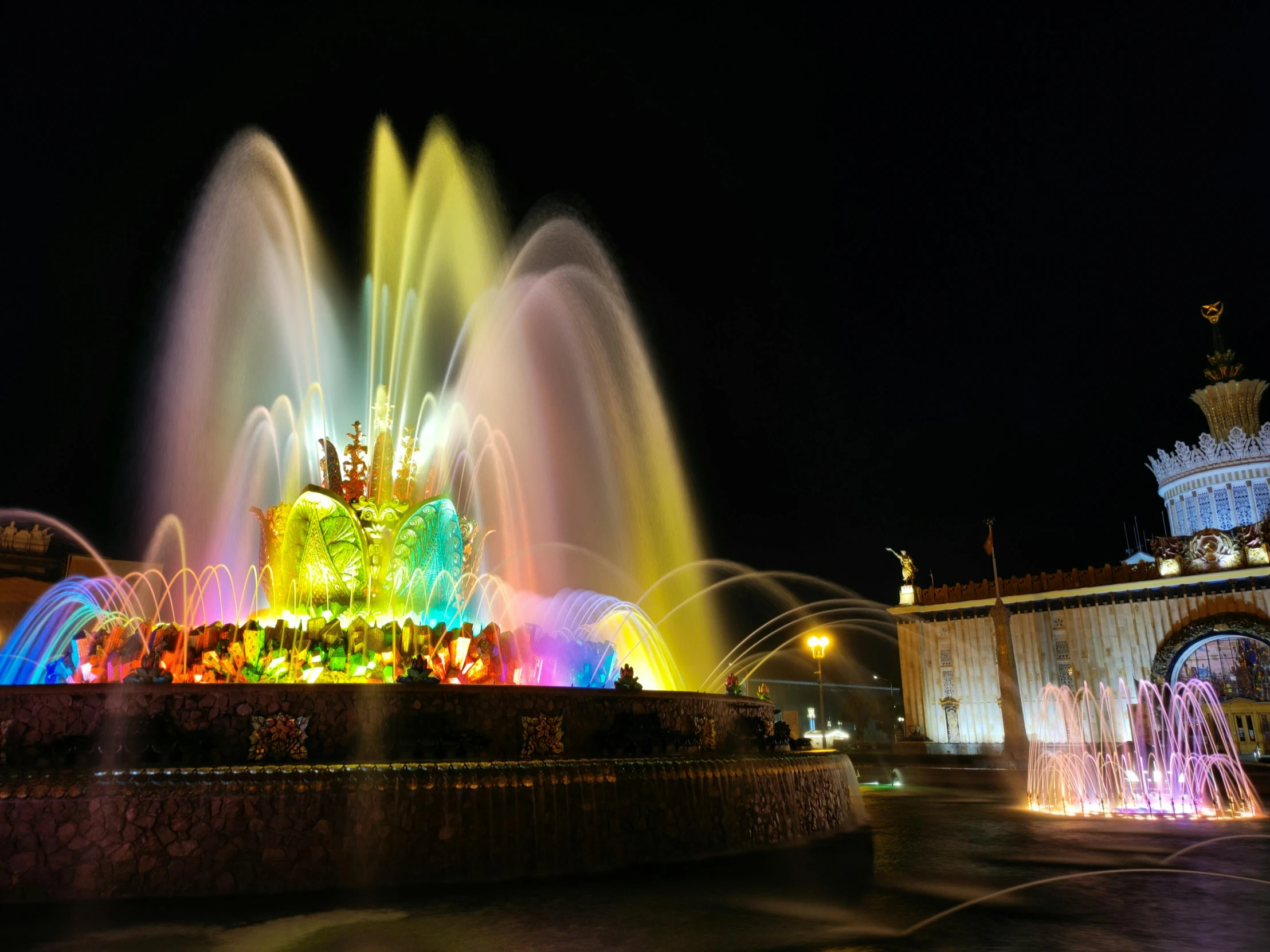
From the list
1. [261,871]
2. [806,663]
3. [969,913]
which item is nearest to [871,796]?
[969,913]

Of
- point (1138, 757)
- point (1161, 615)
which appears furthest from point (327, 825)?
point (1161, 615)

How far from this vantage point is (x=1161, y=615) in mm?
35344

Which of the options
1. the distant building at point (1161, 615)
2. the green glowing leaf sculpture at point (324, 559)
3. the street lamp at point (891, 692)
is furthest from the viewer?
the street lamp at point (891, 692)

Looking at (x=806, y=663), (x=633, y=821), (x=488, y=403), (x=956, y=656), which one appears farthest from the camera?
(x=806, y=663)

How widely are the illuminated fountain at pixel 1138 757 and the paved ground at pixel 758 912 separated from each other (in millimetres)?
8834

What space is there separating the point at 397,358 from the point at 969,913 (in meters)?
16.1

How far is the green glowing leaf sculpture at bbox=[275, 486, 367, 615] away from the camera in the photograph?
16375 mm

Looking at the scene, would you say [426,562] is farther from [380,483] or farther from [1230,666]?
[1230,666]

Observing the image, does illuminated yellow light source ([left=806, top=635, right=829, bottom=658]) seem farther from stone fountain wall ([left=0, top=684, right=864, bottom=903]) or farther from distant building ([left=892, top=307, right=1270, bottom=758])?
distant building ([left=892, top=307, right=1270, bottom=758])

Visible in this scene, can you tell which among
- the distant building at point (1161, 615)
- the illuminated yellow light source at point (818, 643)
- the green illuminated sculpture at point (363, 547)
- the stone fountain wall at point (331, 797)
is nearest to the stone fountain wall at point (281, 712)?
the stone fountain wall at point (331, 797)

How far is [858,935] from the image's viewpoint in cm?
727

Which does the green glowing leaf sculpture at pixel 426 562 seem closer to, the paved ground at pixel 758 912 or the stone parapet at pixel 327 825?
the stone parapet at pixel 327 825

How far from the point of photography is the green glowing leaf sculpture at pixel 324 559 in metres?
16.4

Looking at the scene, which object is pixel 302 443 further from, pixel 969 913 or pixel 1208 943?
pixel 1208 943
